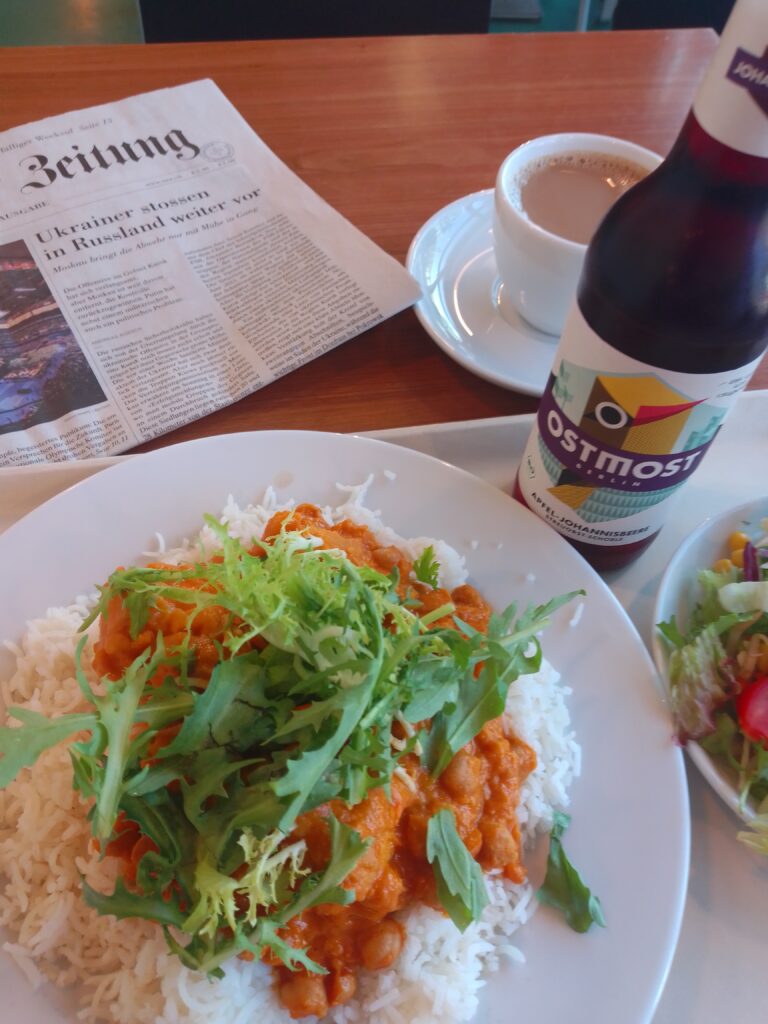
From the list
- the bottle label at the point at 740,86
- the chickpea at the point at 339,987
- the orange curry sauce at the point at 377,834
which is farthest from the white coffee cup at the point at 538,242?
the chickpea at the point at 339,987

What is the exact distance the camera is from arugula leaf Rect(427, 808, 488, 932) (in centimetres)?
78

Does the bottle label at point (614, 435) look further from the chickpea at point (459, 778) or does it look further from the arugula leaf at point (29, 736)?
the arugula leaf at point (29, 736)

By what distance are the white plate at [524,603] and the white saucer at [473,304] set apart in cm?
26

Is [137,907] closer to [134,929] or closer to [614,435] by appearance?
[134,929]

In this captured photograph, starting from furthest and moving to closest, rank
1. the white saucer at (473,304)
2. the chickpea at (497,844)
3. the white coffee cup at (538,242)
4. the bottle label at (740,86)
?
the white saucer at (473,304)
the white coffee cup at (538,242)
the chickpea at (497,844)
the bottle label at (740,86)

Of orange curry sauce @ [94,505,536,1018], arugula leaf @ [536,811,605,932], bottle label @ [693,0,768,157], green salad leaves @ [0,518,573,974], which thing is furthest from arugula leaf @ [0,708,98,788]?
bottle label @ [693,0,768,157]

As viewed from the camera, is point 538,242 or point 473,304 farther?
point 473,304

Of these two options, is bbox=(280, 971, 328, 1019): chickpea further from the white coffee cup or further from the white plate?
the white coffee cup

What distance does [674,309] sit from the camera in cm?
80

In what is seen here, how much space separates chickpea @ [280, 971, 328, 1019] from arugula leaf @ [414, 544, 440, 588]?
429 mm

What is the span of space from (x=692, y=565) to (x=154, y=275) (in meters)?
0.99

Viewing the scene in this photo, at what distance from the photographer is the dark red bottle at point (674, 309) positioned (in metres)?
0.74

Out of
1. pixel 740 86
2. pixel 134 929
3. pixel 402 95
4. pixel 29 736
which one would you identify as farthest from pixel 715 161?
pixel 402 95

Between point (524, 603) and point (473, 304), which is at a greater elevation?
point (473, 304)
